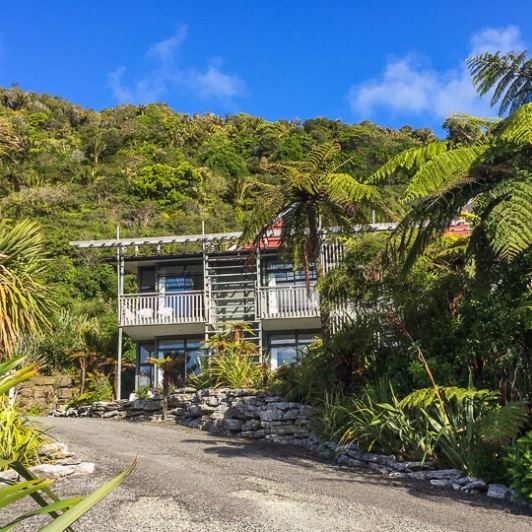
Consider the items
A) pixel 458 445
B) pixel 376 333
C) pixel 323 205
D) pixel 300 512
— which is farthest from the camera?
pixel 323 205

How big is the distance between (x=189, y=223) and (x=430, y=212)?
32.7 meters

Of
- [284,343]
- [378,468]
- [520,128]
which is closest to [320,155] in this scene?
[520,128]

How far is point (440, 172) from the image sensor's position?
9078 millimetres

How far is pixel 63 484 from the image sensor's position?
321 inches

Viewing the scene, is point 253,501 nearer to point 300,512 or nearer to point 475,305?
point 300,512

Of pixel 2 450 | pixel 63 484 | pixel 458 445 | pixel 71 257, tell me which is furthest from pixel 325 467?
pixel 71 257

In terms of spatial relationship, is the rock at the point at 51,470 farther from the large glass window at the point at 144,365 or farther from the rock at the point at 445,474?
the large glass window at the point at 144,365

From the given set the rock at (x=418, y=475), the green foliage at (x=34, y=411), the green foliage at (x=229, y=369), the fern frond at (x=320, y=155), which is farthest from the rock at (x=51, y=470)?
the green foliage at (x=34, y=411)

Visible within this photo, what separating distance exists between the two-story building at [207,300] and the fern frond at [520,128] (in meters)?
12.0

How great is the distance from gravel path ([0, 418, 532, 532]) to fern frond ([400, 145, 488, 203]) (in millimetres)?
3731

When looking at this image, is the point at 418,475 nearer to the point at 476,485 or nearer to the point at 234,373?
the point at 476,485

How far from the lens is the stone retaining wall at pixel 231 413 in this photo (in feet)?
42.2

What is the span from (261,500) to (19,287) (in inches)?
195

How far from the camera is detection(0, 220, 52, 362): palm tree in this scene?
9.81 meters
